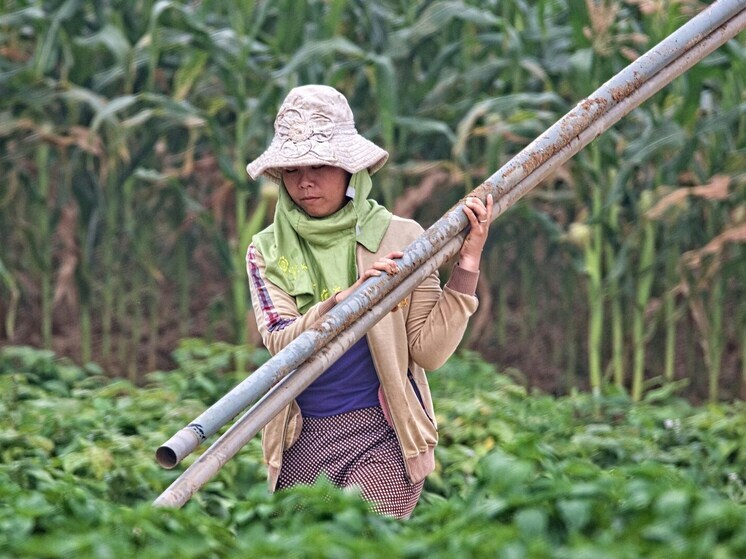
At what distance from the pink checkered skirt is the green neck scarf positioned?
277 millimetres

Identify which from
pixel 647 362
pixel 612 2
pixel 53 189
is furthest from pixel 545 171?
pixel 53 189

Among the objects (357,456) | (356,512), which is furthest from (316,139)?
(356,512)

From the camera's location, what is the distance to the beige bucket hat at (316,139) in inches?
120

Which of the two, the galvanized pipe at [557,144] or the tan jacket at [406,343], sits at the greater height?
the galvanized pipe at [557,144]

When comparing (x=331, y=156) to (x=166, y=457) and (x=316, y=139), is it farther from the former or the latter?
(x=166, y=457)

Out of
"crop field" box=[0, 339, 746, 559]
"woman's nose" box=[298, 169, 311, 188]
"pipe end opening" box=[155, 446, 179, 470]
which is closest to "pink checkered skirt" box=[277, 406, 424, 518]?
"crop field" box=[0, 339, 746, 559]

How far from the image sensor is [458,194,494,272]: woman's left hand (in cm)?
296

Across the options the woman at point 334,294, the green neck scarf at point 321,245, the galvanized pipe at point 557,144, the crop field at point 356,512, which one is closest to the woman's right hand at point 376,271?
the galvanized pipe at point 557,144

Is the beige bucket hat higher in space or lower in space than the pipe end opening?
higher

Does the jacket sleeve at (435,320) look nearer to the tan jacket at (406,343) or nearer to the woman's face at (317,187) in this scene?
the tan jacket at (406,343)

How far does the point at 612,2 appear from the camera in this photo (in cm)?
664

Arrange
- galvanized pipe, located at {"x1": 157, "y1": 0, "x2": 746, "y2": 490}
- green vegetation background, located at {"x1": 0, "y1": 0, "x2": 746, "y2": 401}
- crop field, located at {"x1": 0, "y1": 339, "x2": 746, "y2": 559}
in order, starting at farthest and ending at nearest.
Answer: green vegetation background, located at {"x1": 0, "y1": 0, "x2": 746, "y2": 401} → galvanized pipe, located at {"x1": 157, "y1": 0, "x2": 746, "y2": 490} → crop field, located at {"x1": 0, "y1": 339, "x2": 746, "y2": 559}

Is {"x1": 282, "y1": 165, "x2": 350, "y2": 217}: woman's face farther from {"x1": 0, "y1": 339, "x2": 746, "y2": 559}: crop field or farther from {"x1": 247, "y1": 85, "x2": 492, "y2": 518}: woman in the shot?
{"x1": 0, "y1": 339, "x2": 746, "y2": 559}: crop field

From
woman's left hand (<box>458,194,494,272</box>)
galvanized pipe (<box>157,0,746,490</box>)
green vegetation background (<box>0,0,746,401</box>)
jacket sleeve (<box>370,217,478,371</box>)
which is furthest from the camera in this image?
green vegetation background (<box>0,0,746,401</box>)
